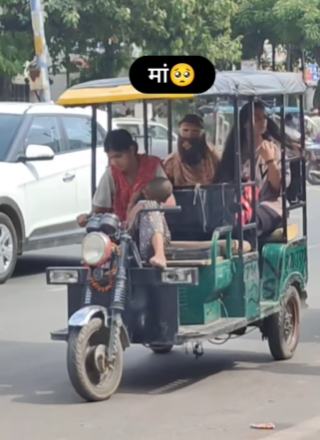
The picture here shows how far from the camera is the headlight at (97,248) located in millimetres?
7621

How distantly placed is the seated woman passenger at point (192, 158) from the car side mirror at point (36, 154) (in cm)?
452

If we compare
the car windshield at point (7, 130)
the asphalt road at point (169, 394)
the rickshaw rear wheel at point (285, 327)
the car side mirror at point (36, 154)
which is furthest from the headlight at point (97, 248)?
the car windshield at point (7, 130)

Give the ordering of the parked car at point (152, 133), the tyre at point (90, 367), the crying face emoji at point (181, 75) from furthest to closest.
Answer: the parked car at point (152, 133), the crying face emoji at point (181, 75), the tyre at point (90, 367)

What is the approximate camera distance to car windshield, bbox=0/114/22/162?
43.1 feet

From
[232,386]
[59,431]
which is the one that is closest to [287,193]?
[232,386]

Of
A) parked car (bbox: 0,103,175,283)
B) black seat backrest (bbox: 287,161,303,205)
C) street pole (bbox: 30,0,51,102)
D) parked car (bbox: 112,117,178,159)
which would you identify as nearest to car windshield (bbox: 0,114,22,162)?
parked car (bbox: 0,103,175,283)

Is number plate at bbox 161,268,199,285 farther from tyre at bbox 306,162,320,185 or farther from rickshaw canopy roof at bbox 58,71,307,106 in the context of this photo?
tyre at bbox 306,162,320,185

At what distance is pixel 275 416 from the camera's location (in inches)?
283

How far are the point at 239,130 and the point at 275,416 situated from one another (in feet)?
7.12

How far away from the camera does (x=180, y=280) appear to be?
7672 mm

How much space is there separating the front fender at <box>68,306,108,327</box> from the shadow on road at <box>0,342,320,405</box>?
0.55 meters

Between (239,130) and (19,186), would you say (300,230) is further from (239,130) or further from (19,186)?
(19,186)

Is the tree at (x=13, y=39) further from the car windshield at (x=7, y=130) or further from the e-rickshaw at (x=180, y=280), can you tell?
the e-rickshaw at (x=180, y=280)

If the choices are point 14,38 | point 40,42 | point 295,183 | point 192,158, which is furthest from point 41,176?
point 14,38
